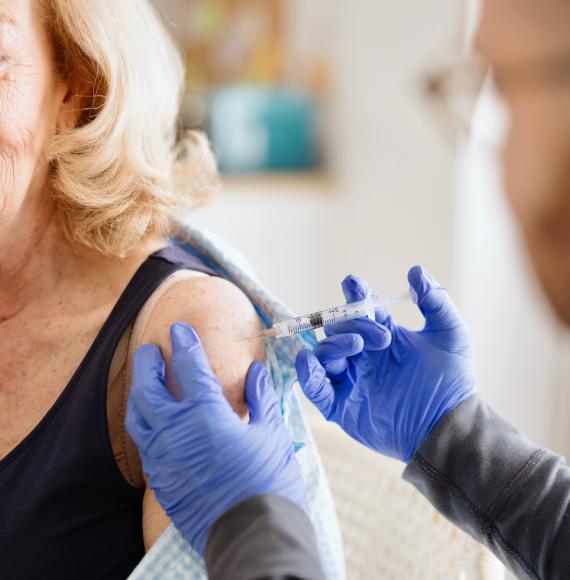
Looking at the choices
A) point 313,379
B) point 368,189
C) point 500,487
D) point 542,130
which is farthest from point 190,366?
point 368,189

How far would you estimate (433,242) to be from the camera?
110 inches

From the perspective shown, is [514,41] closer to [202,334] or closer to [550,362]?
[202,334]

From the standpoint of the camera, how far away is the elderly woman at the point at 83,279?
1.04 meters

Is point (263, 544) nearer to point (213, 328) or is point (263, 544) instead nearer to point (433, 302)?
point (213, 328)

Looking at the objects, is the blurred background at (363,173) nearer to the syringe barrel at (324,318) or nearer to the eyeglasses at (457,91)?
the eyeglasses at (457,91)

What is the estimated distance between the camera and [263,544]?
85 centimetres

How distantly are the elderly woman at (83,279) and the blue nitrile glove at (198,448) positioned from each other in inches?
2.7

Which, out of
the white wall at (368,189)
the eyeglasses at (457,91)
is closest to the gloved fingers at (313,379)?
the eyeglasses at (457,91)

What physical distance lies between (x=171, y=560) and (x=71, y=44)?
27.0 inches

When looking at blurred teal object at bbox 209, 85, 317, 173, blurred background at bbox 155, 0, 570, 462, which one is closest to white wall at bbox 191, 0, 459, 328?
blurred background at bbox 155, 0, 570, 462

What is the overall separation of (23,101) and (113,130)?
0.40 feet

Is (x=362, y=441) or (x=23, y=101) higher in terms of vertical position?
(x=23, y=101)

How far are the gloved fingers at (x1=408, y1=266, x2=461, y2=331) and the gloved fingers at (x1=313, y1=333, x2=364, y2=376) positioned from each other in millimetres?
105

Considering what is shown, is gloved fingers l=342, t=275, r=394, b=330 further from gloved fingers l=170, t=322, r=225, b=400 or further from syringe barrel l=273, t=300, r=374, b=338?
gloved fingers l=170, t=322, r=225, b=400
